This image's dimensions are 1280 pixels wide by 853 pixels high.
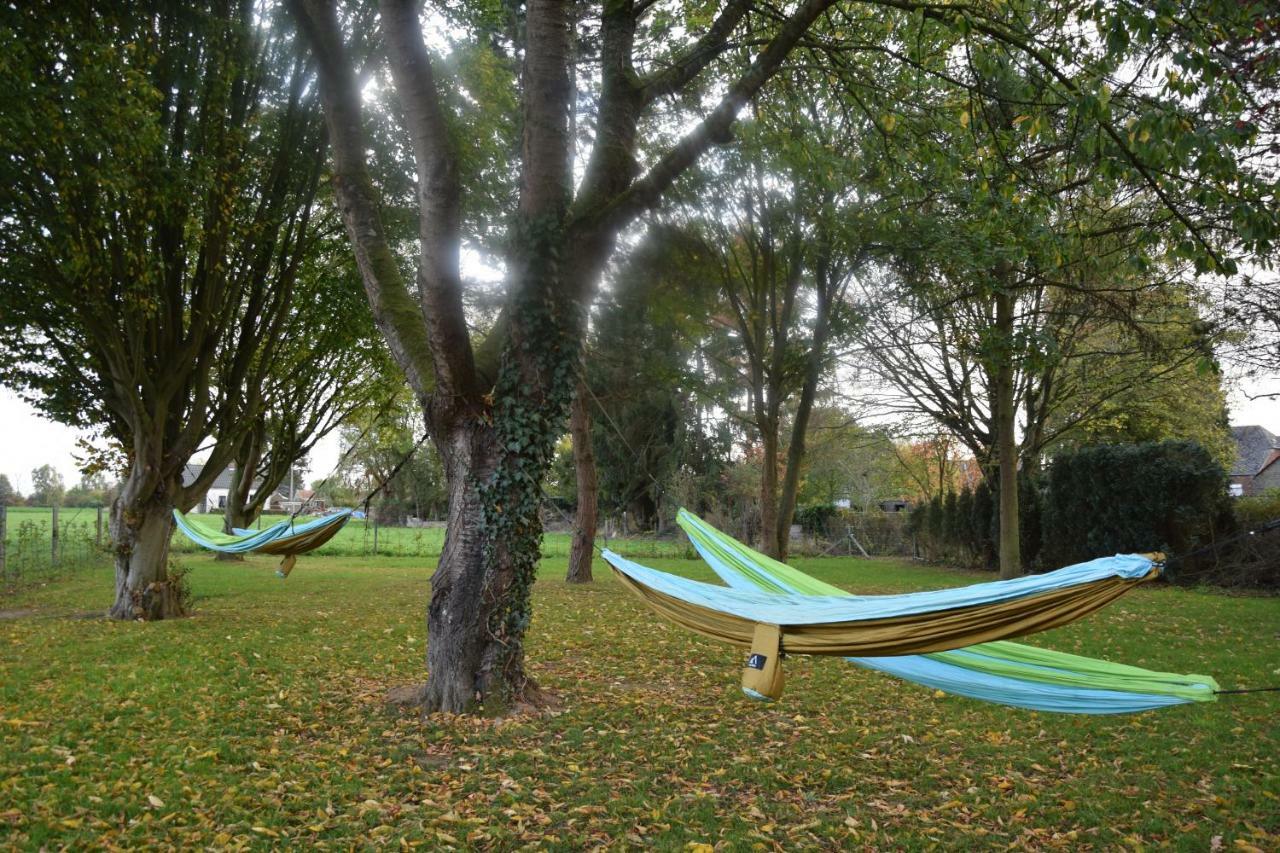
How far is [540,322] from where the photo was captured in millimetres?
4160

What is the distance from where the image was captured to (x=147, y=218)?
21.2 feet

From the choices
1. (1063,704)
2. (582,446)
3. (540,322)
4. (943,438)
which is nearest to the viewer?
(1063,704)

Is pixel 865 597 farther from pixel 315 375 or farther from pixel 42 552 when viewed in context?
pixel 42 552

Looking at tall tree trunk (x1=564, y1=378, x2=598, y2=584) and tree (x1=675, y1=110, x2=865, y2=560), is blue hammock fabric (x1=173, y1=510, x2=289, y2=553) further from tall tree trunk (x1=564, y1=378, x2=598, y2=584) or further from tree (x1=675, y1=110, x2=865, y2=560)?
tree (x1=675, y1=110, x2=865, y2=560)

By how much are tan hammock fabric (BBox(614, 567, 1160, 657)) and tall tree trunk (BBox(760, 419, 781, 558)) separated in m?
7.64

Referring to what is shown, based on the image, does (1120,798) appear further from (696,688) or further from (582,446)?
(582,446)

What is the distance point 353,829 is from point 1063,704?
100 inches

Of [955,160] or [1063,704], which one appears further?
[955,160]

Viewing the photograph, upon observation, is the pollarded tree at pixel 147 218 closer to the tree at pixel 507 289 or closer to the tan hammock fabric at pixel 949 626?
the tree at pixel 507 289

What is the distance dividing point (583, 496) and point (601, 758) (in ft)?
22.2

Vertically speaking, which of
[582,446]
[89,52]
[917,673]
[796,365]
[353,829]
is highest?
[89,52]

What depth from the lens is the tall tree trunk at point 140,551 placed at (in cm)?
734

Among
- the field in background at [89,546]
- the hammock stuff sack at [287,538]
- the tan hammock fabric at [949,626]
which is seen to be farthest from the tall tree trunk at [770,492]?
the tan hammock fabric at [949,626]

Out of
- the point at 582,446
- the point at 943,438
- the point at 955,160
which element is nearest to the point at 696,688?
the point at 955,160
